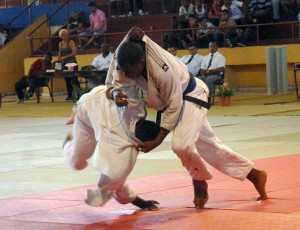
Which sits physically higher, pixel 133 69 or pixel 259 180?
pixel 133 69

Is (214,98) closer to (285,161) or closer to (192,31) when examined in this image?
(192,31)

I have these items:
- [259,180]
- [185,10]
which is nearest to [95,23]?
[185,10]

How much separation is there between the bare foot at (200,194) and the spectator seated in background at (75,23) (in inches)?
909

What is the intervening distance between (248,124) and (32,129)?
418 cm

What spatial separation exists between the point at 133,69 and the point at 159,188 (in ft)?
7.23

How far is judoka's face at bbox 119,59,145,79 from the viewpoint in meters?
7.28

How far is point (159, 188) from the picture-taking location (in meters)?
9.20

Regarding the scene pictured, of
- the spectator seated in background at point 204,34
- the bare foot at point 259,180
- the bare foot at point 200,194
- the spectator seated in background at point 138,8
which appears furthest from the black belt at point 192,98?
the spectator seated in background at point 138,8

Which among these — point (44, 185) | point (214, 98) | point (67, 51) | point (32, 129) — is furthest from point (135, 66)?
point (67, 51)

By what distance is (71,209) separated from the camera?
26.6ft

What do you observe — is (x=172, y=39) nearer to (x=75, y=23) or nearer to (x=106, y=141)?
(x=75, y=23)

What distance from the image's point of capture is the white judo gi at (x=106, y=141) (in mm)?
7312

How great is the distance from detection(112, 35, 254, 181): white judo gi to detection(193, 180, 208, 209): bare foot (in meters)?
0.11

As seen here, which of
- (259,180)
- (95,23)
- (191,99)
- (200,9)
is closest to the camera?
(191,99)
